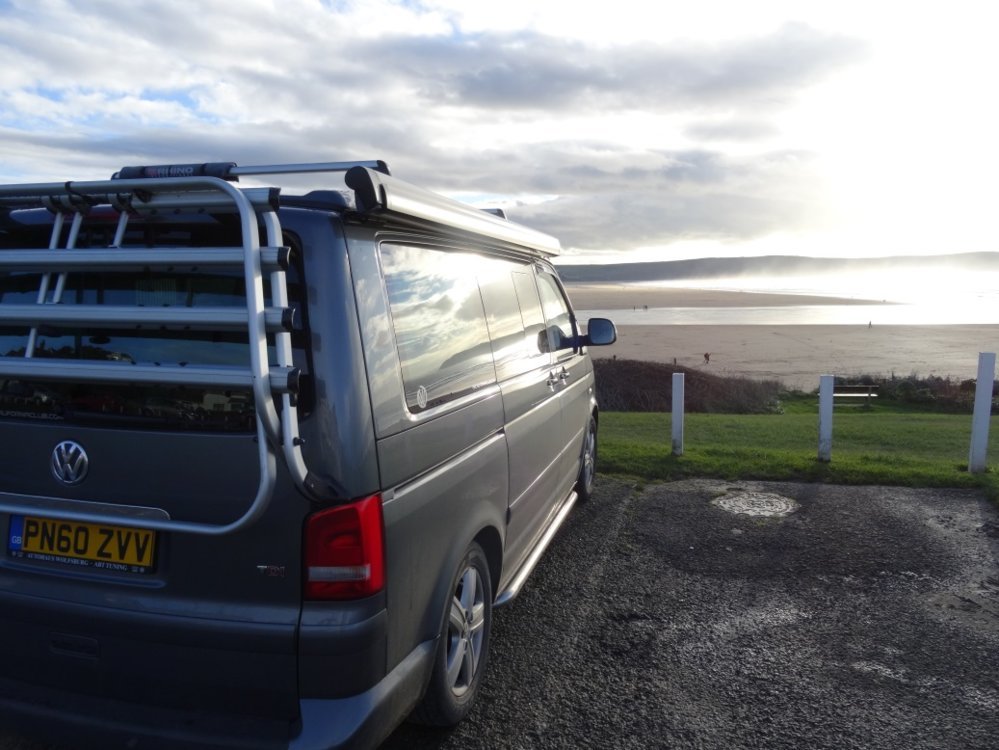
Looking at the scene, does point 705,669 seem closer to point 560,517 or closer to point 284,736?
point 560,517

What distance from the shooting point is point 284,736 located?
251 centimetres

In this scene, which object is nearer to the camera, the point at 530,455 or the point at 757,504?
the point at 530,455

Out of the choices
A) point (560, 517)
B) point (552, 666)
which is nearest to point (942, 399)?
point (560, 517)

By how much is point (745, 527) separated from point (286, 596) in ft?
15.0

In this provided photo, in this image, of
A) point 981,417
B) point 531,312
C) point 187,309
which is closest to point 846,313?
point 981,417

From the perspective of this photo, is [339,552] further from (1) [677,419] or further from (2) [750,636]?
(1) [677,419]

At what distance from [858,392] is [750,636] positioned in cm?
1680

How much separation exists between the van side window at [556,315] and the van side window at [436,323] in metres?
1.56

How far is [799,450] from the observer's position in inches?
390

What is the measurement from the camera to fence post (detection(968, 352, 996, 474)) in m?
7.80

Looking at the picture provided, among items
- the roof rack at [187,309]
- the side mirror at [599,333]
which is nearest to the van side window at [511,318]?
the side mirror at [599,333]

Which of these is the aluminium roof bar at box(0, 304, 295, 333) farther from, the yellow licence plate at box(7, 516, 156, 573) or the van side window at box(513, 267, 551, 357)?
the van side window at box(513, 267, 551, 357)

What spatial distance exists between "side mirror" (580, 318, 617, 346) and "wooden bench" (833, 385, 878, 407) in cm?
1416

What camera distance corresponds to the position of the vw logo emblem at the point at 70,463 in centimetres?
262
